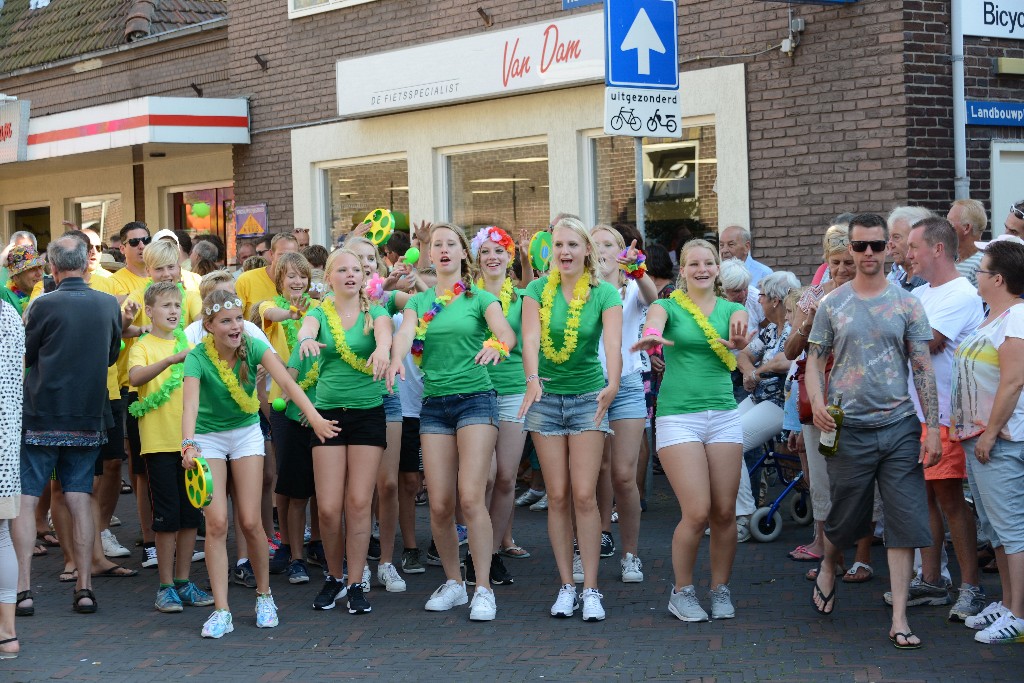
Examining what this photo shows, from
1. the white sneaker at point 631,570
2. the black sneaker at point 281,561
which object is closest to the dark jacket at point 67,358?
the black sneaker at point 281,561

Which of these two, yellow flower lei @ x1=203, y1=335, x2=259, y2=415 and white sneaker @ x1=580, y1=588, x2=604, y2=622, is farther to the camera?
yellow flower lei @ x1=203, y1=335, x2=259, y2=415

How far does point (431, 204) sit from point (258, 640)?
918cm

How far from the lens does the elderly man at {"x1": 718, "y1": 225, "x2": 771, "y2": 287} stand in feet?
36.2

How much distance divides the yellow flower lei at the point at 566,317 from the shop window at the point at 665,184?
18.9 ft

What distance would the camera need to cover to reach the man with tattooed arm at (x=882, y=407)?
6.54m

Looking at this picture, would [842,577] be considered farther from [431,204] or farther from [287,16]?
[287,16]

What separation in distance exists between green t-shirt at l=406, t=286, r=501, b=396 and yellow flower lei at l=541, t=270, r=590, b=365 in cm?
31

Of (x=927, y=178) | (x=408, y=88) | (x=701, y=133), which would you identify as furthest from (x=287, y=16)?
(x=927, y=178)

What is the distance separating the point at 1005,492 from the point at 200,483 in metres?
3.95

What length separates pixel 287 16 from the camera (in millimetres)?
16938

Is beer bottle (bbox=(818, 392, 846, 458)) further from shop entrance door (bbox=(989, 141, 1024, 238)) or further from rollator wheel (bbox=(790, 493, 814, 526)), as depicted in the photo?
shop entrance door (bbox=(989, 141, 1024, 238))

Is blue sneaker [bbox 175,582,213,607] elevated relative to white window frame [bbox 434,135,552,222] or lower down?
lower down

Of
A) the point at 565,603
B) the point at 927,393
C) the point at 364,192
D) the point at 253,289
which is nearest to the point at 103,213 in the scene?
the point at 364,192

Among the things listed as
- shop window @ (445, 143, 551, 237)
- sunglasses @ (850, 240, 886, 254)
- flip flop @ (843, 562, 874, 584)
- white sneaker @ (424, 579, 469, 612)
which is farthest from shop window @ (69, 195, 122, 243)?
sunglasses @ (850, 240, 886, 254)
